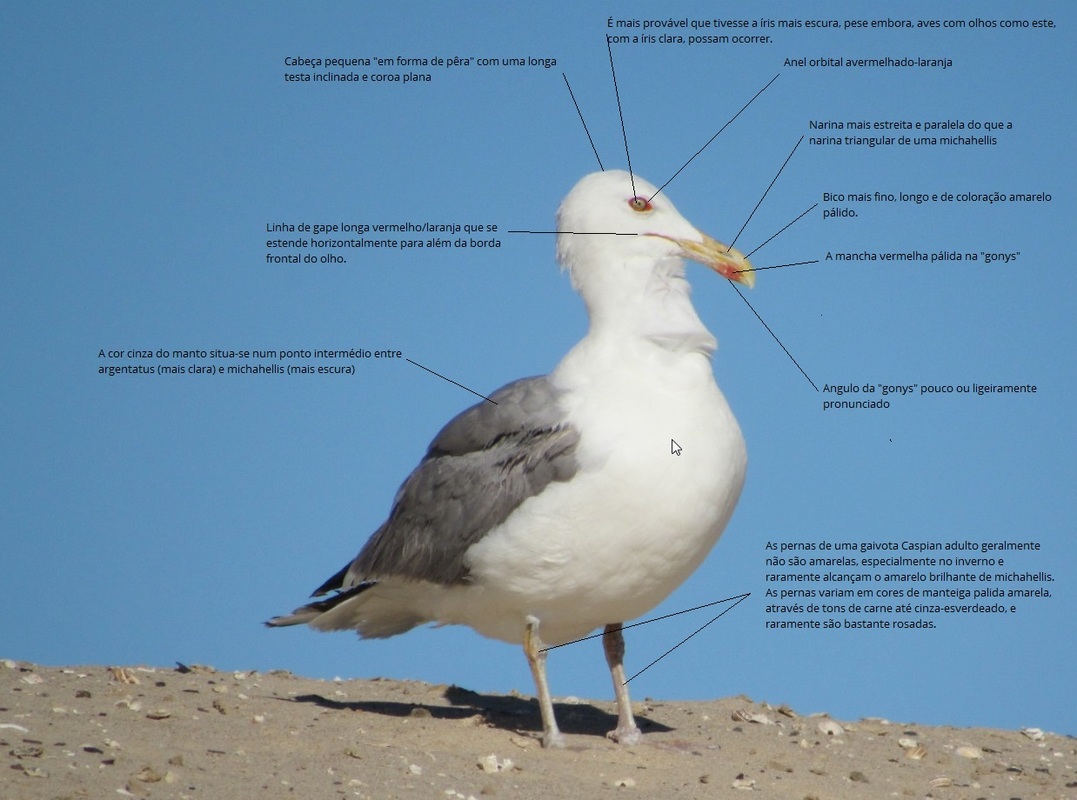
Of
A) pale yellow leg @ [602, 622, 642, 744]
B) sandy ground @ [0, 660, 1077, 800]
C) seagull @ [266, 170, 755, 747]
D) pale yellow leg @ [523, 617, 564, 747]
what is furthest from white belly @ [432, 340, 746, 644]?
sandy ground @ [0, 660, 1077, 800]

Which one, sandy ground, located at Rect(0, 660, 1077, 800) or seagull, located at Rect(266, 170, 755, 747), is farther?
seagull, located at Rect(266, 170, 755, 747)

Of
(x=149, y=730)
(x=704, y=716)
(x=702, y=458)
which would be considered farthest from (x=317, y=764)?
(x=704, y=716)

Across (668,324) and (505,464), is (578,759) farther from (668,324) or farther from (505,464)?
(668,324)

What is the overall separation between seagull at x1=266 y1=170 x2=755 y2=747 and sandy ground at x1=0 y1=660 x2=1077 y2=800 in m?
0.68

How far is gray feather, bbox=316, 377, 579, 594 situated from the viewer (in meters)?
9.69

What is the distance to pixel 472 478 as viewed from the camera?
10039mm

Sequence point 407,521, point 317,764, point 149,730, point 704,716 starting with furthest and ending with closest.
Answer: point 704,716 → point 407,521 → point 149,730 → point 317,764

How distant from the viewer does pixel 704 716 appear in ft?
38.2

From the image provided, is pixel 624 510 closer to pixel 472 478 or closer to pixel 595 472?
pixel 595 472

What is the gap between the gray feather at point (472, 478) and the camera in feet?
31.8

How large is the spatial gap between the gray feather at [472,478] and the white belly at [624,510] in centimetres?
11

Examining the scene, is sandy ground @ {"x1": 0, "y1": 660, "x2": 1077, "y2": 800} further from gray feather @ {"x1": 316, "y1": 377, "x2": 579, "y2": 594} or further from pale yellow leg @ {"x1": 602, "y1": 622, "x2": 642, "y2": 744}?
gray feather @ {"x1": 316, "y1": 377, "x2": 579, "y2": 594}

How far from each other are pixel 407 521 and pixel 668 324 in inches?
86.2

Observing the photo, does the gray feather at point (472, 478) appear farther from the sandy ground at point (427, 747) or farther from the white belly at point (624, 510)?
the sandy ground at point (427, 747)
